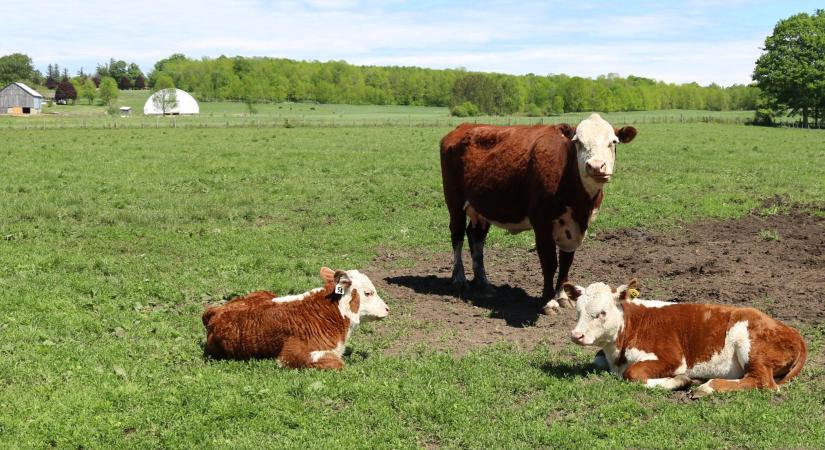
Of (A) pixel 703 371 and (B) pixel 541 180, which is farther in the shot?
(B) pixel 541 180

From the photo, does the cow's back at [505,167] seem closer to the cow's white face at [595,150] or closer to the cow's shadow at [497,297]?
the cow's white face at [595,150]

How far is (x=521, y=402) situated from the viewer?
7.49m

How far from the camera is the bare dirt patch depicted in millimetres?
10227

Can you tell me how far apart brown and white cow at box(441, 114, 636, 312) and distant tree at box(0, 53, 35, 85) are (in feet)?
604

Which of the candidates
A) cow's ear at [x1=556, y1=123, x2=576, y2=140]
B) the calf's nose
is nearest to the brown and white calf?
the calf's nose

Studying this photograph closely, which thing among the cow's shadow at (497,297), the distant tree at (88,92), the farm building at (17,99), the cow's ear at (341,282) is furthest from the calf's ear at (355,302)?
the distant tree at (88,92)

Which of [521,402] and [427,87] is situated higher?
[427,87]

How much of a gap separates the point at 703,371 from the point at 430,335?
3.44 meters

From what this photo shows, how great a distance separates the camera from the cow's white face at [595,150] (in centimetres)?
1001

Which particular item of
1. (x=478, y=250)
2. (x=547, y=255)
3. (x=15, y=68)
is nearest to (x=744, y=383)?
(x=547, y=255)

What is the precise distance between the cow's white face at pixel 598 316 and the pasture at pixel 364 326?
454 millimetres

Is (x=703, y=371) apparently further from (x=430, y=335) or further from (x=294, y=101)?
(x=294, y=101)

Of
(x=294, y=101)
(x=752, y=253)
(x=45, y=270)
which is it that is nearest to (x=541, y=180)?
(x=752, y=253)

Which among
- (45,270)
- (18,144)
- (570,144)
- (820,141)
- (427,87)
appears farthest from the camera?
(427,87)
